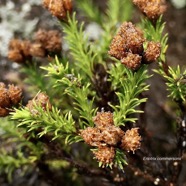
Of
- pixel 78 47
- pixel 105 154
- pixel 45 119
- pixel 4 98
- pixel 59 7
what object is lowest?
pixel 105 154

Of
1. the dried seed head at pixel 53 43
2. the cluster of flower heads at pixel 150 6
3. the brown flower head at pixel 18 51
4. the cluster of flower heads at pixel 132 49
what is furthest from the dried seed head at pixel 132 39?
the brown flower head at pixel 18 51

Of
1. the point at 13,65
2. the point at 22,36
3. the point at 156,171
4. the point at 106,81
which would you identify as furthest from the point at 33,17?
the point at 156,171

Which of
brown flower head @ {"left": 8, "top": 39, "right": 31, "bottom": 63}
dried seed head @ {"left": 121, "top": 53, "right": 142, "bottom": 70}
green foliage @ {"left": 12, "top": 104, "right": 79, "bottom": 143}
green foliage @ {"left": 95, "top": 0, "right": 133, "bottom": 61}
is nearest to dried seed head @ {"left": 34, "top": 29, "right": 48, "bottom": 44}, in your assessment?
brown flower head @ {"left": 8, "top": 39, "right": 31, "bottom": 63}

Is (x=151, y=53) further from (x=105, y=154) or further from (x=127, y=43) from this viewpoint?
(x=105, y=154)

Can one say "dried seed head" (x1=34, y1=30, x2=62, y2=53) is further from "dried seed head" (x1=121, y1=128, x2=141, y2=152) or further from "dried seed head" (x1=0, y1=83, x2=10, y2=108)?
"dried seed head" (x1=121, y1=128, x2=141, y2=152)

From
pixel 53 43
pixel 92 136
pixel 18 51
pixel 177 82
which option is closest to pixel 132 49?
pixel 177 82

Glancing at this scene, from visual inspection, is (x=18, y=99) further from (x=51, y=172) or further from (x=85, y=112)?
(x=51, y=172)
